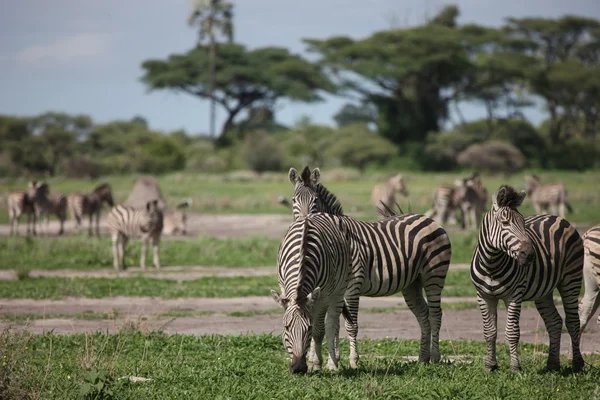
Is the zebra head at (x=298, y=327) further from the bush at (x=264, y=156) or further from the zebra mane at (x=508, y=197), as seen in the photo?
the bush at (x=264, y=156)

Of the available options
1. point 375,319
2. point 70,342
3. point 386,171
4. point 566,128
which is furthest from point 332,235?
point 566,128

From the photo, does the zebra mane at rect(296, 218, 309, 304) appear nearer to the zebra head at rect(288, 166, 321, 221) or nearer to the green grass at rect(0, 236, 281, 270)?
the zebra head at rect(288, 166, 321, 221)

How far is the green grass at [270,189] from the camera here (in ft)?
114

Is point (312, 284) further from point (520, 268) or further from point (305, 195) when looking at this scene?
point (305, 195)

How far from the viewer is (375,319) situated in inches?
514

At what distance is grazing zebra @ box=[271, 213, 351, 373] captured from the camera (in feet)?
24.2

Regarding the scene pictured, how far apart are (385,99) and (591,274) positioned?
204 feet

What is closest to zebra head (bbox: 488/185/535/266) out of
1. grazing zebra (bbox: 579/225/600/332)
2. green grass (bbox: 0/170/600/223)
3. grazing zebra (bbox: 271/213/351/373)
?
grazing zebra (bbox: 271/213/351/373)

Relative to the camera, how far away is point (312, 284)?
25.3 feet

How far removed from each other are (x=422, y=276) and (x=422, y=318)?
462mm

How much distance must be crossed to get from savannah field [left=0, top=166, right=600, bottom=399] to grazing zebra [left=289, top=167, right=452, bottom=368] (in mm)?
517

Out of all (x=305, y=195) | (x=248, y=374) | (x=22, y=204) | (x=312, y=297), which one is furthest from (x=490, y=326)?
(x=22, y=204)

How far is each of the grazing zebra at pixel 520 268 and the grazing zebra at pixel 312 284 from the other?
4.52ft

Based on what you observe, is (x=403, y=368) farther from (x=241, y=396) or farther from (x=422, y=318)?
(x=241, y=396)
